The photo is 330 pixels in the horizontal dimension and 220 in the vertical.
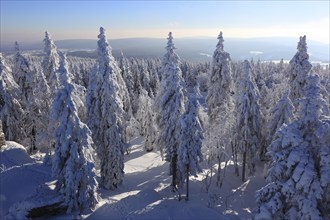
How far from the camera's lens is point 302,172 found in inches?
477

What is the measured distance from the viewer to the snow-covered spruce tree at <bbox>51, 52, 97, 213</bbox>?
2258 cm

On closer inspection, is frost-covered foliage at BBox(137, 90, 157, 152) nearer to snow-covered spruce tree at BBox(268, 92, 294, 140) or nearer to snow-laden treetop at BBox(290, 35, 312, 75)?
snow-covered spruce tree at BBox(268, 92, 294, 140)

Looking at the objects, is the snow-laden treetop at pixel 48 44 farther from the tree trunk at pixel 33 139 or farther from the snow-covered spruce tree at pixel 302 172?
the snow-covered spruce tree at pixel 302 172

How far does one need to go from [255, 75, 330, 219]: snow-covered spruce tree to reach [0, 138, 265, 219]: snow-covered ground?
1442cm

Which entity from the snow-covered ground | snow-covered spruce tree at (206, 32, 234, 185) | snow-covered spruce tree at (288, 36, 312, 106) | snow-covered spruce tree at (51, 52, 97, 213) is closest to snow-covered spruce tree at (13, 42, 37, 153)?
the snow-covered ground

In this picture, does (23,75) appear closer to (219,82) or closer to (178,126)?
(178,126)

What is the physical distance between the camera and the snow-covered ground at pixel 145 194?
25.6 m

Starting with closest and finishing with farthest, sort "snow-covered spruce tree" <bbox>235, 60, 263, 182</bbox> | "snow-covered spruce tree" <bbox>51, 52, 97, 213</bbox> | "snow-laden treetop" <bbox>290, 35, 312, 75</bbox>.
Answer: "snow-covered spruce tree" <bbox>51, 52, 97, 213</bbox>
"snow-covered spruce tree" <bbox>235, 60, 263, 182</bbox>
"snow-laden treetop" <bbox>290, 35, 312, 75</bbox>

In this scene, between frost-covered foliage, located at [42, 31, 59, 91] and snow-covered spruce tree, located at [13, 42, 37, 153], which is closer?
frost-covered foliage, located at [42, 31, 59, 91]

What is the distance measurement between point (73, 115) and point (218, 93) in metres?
20.6

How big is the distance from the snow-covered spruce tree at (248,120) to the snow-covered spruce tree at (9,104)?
27435 millimetres

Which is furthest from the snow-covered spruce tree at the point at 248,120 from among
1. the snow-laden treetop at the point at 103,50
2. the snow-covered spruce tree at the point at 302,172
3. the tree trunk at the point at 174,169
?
the snow-covered spruce tree at the point at 302,172

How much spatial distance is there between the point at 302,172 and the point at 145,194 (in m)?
19.6

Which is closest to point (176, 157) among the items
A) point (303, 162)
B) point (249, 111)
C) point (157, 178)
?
point (157, 178)
